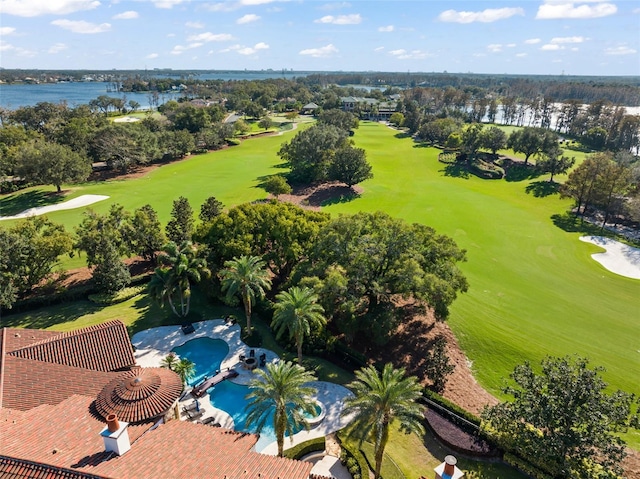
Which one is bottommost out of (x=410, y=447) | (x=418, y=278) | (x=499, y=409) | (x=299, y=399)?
Result: (x=410, y=447)

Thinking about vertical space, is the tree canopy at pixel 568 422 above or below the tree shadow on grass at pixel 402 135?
below

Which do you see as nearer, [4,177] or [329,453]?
[329,453]

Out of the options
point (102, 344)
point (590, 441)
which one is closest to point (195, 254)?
point (102, 344)

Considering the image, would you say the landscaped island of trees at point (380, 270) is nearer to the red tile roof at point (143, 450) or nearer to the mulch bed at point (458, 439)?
the mulch bed at point (458, 439)

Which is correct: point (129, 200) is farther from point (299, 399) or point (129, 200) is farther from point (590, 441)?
point (590, 441)

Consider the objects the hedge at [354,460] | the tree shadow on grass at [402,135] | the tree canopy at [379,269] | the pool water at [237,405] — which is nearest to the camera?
the hedge at [354,460]

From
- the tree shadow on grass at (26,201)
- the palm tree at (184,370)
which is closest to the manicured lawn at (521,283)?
the palm tree at (184,370)
